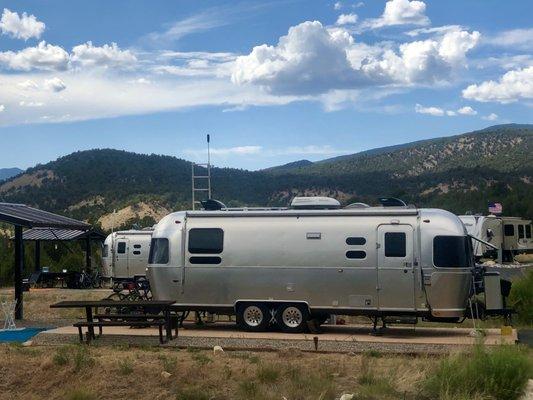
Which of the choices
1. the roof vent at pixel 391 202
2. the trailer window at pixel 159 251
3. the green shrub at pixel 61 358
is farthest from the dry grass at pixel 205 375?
the roof vent at pixel 391 202

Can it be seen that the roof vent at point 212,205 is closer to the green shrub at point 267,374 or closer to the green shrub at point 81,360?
the green shrub at point 81,360

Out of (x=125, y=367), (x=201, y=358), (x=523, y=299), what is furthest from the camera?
(x=523, y=299)

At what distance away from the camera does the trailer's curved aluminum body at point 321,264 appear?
15.3 meters

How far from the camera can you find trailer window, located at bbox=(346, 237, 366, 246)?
1564cm

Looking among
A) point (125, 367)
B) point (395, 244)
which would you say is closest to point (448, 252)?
point (395, 244)

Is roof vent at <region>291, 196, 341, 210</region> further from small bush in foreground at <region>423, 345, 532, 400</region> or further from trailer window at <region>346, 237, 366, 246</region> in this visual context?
small bush in foreground at <region>423, 345, 532, 400</region>

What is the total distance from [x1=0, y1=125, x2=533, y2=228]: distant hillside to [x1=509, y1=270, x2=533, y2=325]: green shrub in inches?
1605

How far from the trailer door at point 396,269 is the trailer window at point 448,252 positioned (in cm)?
46

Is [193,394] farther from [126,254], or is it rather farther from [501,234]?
[501,234]

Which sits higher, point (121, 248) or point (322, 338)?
point (121, 248)

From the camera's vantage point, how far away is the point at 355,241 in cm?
1569

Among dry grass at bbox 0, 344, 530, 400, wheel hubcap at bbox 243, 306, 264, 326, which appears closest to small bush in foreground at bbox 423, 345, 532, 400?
dry grass at bbox 0, 344, 530, 400

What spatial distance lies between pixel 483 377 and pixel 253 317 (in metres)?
7.13

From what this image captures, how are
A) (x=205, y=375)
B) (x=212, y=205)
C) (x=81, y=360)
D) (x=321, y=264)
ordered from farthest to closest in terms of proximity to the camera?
(x=212, y=205), (x=321, y=264), (x=81, y=360), (x=205, y=375)
